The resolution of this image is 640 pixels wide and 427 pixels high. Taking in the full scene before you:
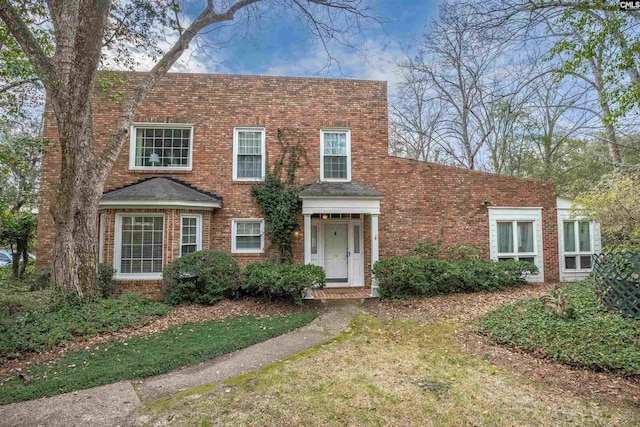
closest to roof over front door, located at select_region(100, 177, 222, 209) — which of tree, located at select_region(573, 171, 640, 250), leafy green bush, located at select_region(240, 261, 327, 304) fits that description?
leafy green bush, located at select_region(240, 261, 327, 304)

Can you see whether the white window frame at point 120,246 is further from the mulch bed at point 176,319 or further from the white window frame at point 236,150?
the white window frame at point 236,150

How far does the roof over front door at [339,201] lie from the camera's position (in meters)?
9.33

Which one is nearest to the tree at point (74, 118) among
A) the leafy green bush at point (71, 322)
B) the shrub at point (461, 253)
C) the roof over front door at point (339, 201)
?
the leafy green bush at point (71, 322)

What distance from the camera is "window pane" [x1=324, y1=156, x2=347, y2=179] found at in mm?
10703

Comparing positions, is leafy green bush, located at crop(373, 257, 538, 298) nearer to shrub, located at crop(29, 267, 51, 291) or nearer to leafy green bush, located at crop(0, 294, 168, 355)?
leafy green bush, located at crop(0, 294, 168, 355)

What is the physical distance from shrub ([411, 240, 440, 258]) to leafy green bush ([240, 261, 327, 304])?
151 inches

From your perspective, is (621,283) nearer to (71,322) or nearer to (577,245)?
(577,245)

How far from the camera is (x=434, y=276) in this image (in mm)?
9055

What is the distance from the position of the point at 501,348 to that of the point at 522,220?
7517mm

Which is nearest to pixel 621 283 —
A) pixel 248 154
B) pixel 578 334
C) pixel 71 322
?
pixel 578 334

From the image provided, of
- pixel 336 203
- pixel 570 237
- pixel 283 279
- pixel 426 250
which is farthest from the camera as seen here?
pixel 570 237

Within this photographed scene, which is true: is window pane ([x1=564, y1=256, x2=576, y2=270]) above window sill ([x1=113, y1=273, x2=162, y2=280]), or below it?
above

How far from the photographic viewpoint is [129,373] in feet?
14.4

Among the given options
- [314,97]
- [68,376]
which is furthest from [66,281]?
[314,97]
